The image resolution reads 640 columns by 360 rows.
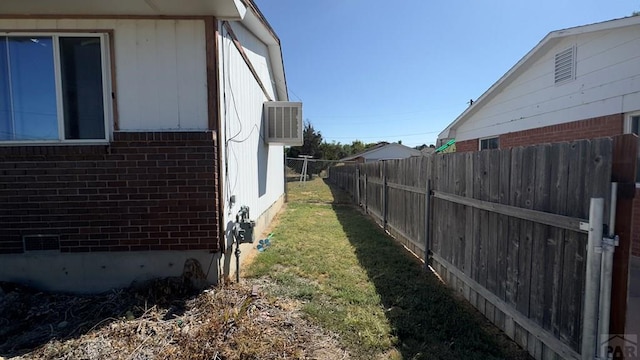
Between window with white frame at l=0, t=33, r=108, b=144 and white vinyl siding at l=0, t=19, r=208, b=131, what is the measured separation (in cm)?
20

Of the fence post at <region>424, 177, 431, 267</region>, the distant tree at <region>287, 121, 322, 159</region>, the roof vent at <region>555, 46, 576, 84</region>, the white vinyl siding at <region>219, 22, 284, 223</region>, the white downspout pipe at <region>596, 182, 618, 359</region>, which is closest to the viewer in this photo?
the white downspout pipe at <region>596, 182, 618, 359</region>

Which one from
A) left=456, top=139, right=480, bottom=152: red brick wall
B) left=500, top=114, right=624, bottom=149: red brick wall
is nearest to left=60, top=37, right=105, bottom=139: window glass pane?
left=500, top=114, right=624, bottom=149: red brick wall

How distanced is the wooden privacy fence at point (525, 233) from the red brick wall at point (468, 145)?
23.4ft

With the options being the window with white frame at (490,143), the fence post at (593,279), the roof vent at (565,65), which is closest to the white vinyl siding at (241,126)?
the fence post at (593,279)

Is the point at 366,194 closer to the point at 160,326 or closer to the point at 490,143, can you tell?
the point at 490,143

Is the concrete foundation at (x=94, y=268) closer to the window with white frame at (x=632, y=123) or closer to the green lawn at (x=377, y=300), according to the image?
the green lawn at (x=377, y=300)

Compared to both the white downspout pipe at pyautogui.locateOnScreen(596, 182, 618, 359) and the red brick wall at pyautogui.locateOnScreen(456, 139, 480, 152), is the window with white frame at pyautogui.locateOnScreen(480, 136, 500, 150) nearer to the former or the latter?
the red brick wall at pyautogui.locateOnScreen(456, 139, 480, 152)

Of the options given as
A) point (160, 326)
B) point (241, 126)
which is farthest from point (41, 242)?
point (241, 126)

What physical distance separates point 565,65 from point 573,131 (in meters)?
1.50

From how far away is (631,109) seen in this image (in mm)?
5340

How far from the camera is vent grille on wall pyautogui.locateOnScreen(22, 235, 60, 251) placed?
13.0 ft

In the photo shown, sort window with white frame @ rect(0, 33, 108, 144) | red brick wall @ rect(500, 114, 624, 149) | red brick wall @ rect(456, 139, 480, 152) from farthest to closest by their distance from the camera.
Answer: red brick wall @ rect(456, 139, 480, 152), red brick wall @ rect(500, 114, 624, 149), window with white frame @ rect(0, 33, 108, 144)

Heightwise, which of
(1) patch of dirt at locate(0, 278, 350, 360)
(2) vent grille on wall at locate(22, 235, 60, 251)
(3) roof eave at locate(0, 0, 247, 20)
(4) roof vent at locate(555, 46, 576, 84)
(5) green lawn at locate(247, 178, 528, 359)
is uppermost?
(4) roof vent at locate(555, 46, 576, 84)

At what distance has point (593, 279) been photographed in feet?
6.94
